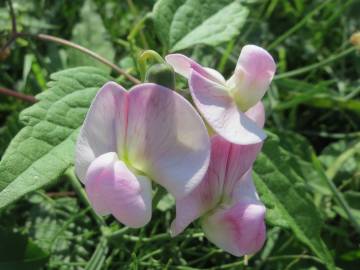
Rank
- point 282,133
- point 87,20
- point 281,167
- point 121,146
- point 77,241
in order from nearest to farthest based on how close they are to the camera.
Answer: point 121,146, point 281,167, point 77,241, point 282,133, point 87,20

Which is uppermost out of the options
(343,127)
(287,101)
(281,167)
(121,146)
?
(121,146)

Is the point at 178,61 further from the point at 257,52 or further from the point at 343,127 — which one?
the point at 343,127

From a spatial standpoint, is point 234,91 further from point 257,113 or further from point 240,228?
point 240,228

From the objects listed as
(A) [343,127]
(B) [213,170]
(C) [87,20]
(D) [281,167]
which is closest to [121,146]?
(B) [213,170]

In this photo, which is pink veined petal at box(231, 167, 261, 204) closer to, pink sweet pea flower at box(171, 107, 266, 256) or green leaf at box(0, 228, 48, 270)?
pink sweet pea flower at box(171, 107, 266, 256)

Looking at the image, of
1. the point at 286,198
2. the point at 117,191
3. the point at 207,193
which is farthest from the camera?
the point at 286,198

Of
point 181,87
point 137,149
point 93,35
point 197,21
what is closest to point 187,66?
point 137,149
